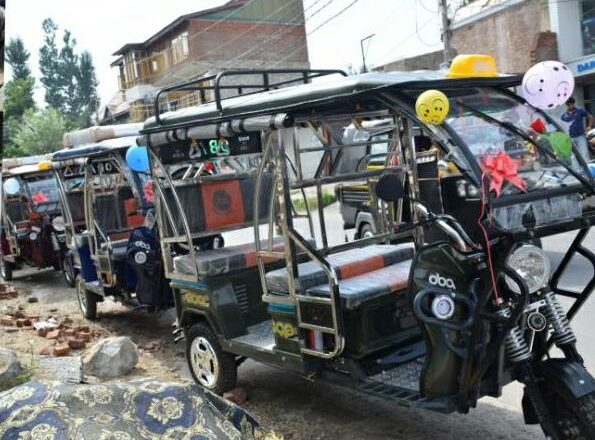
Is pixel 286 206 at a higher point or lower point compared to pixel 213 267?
higher

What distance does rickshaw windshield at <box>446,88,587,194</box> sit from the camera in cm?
386

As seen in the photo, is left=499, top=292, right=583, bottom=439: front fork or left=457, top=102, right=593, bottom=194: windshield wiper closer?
left=499, top=292, right=583, bottom=439: front fork

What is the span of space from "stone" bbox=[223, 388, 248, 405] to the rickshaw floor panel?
473 mm

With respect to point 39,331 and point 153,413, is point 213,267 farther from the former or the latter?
point 39,331

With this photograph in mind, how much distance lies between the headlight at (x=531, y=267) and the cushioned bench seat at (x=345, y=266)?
59.6 inches

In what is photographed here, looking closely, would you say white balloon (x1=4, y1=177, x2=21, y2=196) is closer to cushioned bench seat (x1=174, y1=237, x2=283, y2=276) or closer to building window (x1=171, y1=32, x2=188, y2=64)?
cushioned bench seat (x1=174, y1=237, x2=283, y2=276)

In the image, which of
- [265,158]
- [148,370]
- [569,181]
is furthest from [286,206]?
[148,370]

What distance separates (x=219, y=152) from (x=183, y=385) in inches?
90.5

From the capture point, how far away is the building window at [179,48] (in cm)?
3673

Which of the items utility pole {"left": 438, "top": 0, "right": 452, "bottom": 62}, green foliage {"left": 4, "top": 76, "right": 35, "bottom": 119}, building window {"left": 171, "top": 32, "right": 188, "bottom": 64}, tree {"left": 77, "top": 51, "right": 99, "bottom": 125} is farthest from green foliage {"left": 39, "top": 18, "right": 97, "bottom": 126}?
utility pole {"left": 438, "top": 0, "right": 452, "bottom": 62}

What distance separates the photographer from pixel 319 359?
4.63 meters

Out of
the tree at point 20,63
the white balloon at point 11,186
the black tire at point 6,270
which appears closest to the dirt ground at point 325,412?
the white balloon at point 11,186

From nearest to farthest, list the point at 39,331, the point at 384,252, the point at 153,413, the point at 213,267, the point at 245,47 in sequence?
the point at 153,413 < the point at 384,252 < the point at 213,267 < the point at 39,331 < the point at 245,47

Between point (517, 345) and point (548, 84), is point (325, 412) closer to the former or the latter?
point (517, 345)
